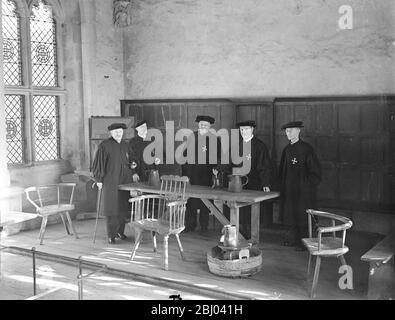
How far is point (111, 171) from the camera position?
25.9 ft

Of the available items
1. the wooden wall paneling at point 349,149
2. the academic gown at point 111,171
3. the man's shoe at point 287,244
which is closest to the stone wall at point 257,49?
the wooden wall paneling at point 349,149

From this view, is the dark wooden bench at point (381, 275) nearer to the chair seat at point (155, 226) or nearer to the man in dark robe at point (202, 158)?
the chair seat at point (155, 226)

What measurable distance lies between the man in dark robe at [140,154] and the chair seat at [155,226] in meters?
1.52

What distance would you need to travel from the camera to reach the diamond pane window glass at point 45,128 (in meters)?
9.34

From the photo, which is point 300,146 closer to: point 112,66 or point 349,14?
point 349,14

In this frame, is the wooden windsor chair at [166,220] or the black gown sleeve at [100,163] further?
the black gown sleeve at [100,163]

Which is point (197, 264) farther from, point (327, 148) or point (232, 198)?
point (327, 148)

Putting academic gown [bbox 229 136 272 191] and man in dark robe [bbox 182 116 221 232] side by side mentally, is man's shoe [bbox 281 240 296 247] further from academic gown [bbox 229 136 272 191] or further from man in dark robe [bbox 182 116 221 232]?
man in dark robe [bbox 182 116 221 232]

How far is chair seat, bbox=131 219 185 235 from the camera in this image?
6.39 metres

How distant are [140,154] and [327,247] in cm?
374

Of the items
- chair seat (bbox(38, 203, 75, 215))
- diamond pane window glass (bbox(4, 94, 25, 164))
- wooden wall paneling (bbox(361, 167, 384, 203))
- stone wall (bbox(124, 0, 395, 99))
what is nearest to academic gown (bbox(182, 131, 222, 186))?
stone wall (bbox(124, 0, 395, 99))

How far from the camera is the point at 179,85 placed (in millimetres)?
9570
